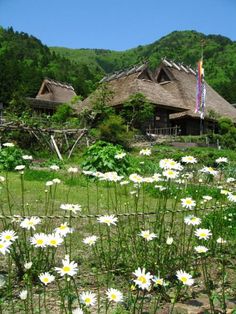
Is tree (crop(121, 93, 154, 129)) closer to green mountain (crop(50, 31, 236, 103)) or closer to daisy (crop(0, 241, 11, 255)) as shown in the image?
green mountain (crop(50, 31, 236, 103))

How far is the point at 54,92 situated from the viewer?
4012 centimetres

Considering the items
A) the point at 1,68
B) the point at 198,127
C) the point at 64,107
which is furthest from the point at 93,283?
the point at 1,68

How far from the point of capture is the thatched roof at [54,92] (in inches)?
1570

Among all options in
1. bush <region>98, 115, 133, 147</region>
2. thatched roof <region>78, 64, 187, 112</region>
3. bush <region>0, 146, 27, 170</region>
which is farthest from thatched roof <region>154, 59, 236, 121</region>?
bush <region>0, 146, 27, 170</region>

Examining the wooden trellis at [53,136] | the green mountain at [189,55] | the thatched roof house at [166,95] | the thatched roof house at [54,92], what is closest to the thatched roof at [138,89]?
the thatched roof house at [166,95]

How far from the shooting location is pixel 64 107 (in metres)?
29.0

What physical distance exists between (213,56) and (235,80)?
79.4ft

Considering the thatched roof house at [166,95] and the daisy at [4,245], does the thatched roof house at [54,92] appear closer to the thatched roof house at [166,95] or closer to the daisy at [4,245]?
the thatched roof house at [166,95]

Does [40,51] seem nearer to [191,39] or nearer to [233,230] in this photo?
Result: [191,39]

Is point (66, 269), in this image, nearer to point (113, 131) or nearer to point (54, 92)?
point (113, 131)

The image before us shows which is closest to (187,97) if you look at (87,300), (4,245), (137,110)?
(137,110)

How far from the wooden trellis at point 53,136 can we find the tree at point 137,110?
8133 mm

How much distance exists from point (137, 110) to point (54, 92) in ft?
53.1

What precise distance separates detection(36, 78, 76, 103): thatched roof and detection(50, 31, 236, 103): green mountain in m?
6.21
